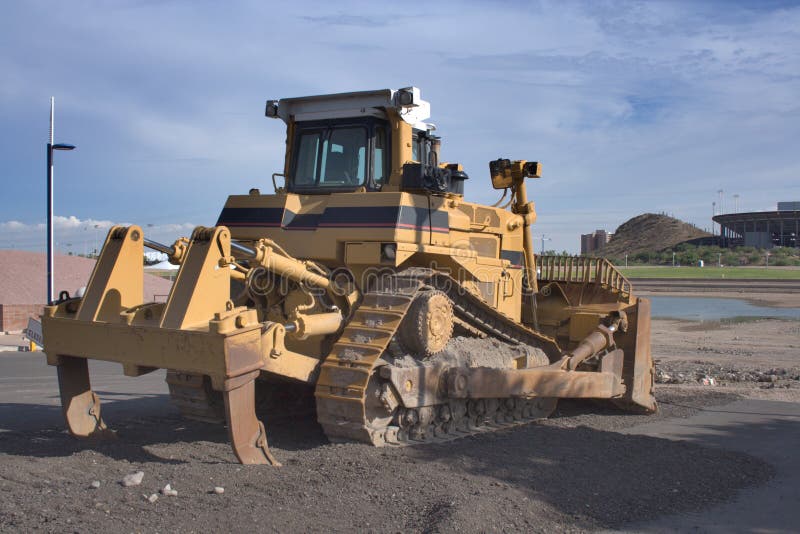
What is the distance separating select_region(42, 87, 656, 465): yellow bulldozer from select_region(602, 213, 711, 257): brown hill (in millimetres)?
86115

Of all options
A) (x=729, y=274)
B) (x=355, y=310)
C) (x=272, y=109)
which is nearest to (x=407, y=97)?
(x=272, y=109)

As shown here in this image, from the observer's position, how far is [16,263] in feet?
98.2

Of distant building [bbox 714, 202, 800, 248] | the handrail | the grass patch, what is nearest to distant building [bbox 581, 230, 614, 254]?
distant building [bbox 714, 202, 800, 248]

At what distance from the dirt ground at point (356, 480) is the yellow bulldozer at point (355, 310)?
0.42 meters

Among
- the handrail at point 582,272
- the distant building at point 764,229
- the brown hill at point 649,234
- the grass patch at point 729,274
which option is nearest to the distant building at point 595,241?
the brown hill at point 649,234

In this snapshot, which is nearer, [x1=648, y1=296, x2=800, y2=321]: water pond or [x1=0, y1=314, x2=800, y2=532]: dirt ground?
[x1=0, y1=314, x2=800, y2=532]: dirt ground

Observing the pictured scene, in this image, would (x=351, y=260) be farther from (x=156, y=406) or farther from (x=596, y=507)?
(x=156, y=406)

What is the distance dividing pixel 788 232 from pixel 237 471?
3844 inches

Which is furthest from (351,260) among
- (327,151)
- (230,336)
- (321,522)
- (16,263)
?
(16,263)

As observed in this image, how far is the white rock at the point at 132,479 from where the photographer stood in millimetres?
5848

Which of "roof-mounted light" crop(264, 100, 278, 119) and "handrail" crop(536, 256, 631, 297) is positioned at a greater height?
"roof-mounted light" crop(264, 100, 278, 119)

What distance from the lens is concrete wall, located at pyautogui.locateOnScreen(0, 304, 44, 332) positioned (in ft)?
76.0

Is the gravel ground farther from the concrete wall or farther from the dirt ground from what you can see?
the concrete wall

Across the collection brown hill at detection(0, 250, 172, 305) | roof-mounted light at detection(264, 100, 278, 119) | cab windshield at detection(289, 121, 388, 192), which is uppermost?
roof-mounted light at detection(264, 100, 278, 119)
